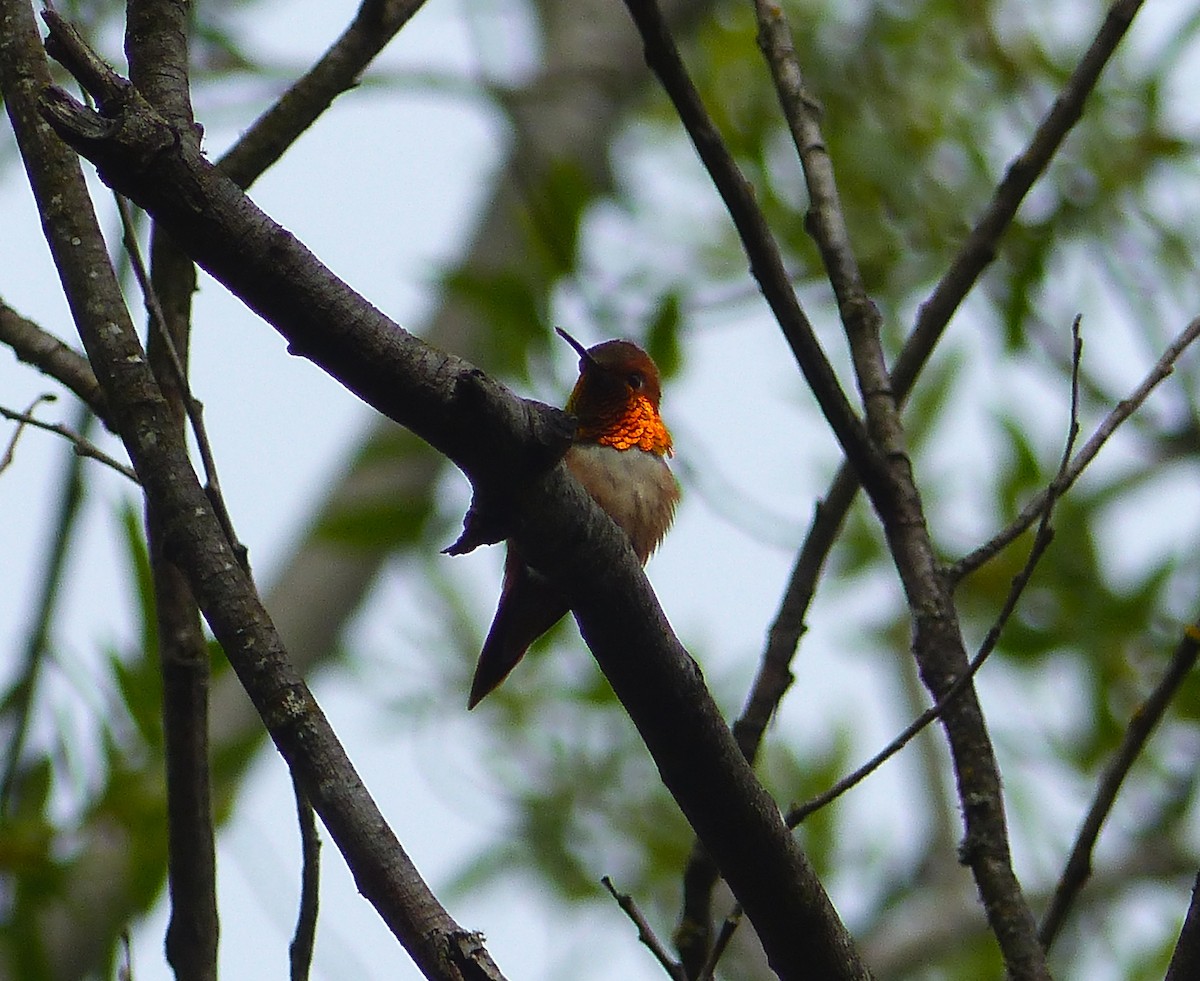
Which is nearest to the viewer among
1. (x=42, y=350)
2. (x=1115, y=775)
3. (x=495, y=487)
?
(x=495, y=487)

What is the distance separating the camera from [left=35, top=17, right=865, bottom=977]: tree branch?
1973mm

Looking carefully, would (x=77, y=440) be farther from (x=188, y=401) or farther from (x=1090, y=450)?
(x=1090, y=450)

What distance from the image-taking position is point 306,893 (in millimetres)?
2955

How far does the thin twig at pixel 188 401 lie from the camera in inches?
116

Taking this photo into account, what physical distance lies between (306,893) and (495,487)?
1127 millimetres

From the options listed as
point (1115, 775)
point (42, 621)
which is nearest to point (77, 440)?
point (42, 621)

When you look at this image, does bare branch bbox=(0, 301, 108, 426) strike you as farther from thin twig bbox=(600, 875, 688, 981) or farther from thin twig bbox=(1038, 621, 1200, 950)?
thin twig bbox=(1038, 621, 1200, 950)

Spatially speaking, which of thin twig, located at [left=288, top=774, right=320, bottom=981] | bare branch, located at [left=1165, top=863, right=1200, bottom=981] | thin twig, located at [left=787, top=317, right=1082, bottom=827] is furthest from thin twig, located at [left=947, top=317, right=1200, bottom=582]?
thin twig, located at [left=288, top=774, right=320, bottom=981]

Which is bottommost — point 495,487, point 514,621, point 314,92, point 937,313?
point 495,487

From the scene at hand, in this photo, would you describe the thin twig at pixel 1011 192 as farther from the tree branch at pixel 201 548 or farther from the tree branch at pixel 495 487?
the tree branch at pixel 201 548

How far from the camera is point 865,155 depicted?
580cm

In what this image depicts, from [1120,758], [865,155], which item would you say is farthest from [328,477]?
[1120,758]

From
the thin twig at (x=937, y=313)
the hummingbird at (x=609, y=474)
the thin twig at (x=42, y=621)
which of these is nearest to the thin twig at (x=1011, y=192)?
the thin twig at (x=937, y=313)

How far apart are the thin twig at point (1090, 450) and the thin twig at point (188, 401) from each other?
5.46 feet
